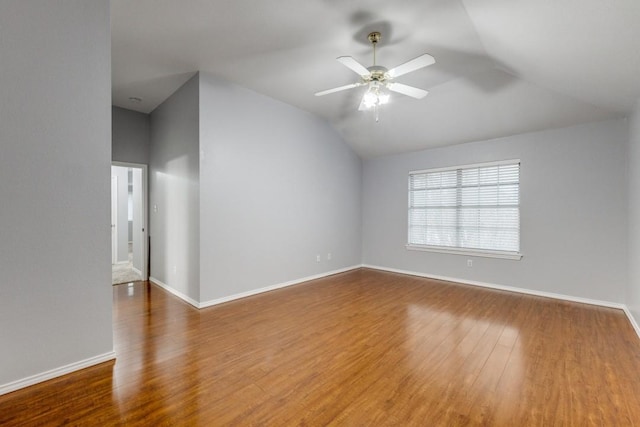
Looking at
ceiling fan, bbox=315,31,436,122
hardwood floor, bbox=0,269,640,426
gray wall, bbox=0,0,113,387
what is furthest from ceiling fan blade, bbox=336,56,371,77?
hardwood floor, bbox=0,269,640,426

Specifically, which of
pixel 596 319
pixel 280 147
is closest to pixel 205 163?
pixel 280 147

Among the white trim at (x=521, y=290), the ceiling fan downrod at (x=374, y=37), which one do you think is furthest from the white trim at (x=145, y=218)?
the white trim at (x=521, y=290)

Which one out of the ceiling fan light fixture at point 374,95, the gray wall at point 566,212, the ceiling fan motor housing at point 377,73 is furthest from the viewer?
the gray wall at point 566,212

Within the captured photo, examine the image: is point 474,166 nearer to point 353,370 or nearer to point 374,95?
point 374,95

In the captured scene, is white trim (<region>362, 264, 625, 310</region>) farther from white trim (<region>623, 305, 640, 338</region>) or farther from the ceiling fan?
the ceiling fan

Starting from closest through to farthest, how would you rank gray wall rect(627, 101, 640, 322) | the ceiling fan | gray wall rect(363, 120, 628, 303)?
1. the ceiling fan
2. gray wall rect(627, 101, 640, 322)
3. gray wall rect(363, 120, 628, 303)

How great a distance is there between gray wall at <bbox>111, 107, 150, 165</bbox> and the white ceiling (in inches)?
9.1

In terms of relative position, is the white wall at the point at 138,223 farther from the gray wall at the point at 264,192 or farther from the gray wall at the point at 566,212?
the gray wall at the point at 566,212

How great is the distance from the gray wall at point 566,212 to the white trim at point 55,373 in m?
5.09

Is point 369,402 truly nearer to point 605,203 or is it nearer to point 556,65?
point 556,65

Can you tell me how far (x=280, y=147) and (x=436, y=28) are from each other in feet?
9.03

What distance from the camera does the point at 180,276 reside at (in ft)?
13.8

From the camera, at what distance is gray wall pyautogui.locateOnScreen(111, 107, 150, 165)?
15.8 feet

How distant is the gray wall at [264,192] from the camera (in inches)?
151
